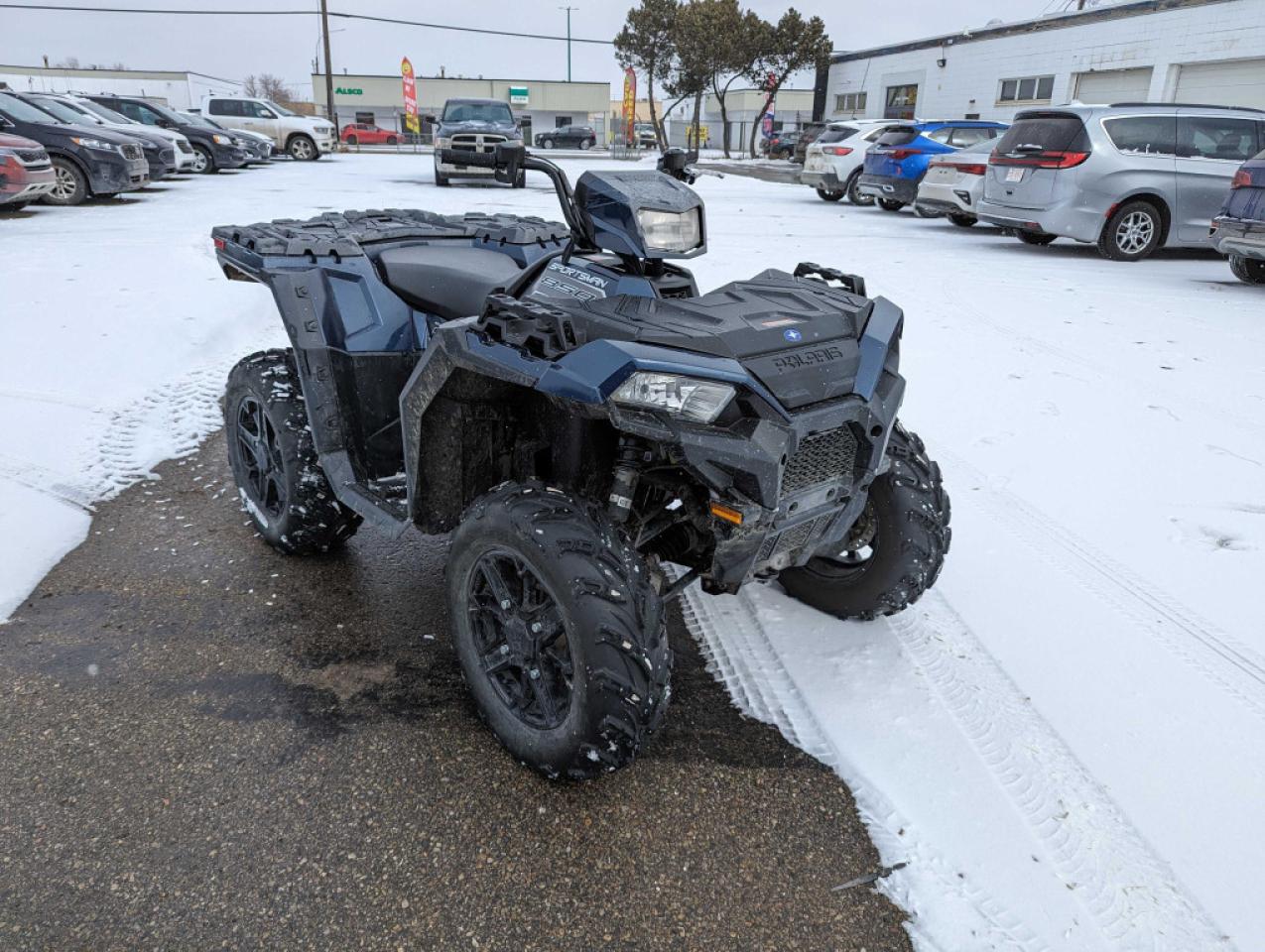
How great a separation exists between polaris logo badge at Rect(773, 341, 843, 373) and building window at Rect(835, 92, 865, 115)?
1540 inches

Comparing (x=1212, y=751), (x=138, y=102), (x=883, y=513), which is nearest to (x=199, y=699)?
(x=883, y=513)

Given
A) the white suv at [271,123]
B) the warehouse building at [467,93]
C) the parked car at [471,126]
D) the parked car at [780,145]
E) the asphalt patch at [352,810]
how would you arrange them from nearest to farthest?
the asphalt patch at [352,810] → the parked car at [471,126] → the white suv at [271,123] → the parked car at [780,145] → the warehouse building at [467,93]

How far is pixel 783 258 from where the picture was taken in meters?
9.09

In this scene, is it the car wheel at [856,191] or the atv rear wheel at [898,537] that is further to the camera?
the car wheel at [856,191]

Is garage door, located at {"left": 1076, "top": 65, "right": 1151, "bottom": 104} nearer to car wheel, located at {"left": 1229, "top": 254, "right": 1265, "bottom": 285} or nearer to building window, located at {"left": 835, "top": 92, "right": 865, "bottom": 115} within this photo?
building window, located at {"left": 835, "top": 92, "right": 865, "bottom": 115}

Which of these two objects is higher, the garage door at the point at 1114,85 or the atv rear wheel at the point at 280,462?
the garage door at the point at 1114,85

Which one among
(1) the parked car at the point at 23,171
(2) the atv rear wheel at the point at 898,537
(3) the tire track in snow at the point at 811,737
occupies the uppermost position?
(1) the parked car at the point at 23,171

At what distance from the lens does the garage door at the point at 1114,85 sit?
23.1 m

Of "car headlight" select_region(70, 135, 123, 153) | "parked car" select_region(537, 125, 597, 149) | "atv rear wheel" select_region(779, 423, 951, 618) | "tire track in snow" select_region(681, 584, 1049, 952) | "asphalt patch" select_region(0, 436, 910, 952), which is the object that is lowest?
"asphalt patch" select_region(0, 436, 910, 952)

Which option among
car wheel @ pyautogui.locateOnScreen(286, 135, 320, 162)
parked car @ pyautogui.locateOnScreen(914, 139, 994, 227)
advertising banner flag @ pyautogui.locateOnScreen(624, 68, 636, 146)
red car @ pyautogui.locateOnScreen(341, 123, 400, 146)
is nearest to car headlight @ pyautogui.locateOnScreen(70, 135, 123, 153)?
parked car @ pyautogui.locateOnScreen(914, 139, 994, 227)

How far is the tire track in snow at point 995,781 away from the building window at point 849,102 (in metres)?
38.7

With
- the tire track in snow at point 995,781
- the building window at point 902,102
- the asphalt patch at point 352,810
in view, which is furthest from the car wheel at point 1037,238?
the building window at point 902,102

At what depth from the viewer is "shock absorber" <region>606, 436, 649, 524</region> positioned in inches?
83.1

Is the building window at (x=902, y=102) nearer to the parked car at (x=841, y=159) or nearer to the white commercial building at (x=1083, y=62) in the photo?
the white commercial building at (x=1083, y=62)
